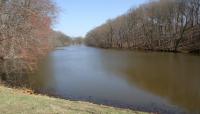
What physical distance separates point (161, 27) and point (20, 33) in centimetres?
6293

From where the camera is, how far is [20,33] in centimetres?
2094

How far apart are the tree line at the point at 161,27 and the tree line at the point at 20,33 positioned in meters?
38.3

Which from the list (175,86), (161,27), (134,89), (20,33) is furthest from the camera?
(161,27)

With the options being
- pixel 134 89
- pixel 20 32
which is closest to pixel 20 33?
pixel 20 32

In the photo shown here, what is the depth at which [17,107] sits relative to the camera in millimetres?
9414

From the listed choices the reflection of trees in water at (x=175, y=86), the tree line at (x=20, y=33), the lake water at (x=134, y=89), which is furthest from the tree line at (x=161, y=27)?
the tree line at (x=20, y=33)

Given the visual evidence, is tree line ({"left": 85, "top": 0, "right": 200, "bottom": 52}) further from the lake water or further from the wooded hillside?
the wooded hillside

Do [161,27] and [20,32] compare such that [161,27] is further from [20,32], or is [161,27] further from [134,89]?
[20,32]

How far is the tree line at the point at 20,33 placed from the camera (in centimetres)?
2003

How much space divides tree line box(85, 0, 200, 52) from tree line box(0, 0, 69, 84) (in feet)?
126

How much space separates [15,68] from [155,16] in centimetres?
6237

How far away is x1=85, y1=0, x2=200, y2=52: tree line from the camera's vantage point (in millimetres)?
66938

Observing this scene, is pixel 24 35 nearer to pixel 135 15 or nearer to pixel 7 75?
pixel 7 75

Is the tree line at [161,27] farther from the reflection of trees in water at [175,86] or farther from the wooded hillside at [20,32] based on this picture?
the wooded hillside at [20,32]
